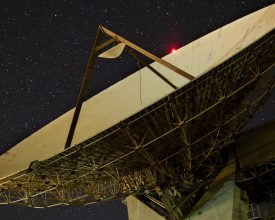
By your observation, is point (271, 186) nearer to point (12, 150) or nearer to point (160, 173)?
point (160, 173)

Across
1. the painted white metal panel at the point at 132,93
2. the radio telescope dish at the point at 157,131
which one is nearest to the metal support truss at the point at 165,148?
the radio telescope dish at the point at 157,131

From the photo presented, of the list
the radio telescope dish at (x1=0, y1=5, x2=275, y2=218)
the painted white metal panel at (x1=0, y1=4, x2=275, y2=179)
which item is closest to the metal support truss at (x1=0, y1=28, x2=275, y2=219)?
the radio telescope dish at (x1=0, y1=5, x2=275, y2=218)

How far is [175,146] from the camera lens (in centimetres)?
1469

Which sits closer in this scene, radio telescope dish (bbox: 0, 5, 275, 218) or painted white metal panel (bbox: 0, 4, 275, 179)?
radio telescope dish (bbox: 0, 5, 275, 218)

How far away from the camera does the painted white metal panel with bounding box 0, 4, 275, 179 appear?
15.8 meters

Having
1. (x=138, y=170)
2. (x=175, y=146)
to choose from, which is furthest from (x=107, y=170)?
(x=175, y=146)

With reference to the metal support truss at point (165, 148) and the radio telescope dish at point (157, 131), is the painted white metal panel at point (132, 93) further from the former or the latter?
the metal support truss at point (165, 148)

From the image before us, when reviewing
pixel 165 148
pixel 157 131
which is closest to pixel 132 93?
pixel 165 148

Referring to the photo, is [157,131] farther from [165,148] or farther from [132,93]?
[132,93]

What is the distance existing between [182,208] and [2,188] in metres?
7.21

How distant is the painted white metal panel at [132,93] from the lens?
15.8 m

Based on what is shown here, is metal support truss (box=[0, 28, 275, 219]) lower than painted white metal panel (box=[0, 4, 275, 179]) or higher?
lower

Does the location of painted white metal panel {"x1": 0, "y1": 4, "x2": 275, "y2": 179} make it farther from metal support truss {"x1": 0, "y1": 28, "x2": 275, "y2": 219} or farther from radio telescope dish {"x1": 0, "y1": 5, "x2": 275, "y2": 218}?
metal support truss {"x1": 0, "y1": 28, "x2": 275, "y2": 219}

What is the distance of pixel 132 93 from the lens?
19.7 meters
